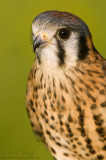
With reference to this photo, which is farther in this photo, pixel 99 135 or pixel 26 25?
pixel 26 25

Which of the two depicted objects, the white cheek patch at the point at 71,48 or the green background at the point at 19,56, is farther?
the green background at the point at 19,56

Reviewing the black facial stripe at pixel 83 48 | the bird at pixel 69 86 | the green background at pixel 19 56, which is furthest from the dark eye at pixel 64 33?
the green background at pixel 19 56

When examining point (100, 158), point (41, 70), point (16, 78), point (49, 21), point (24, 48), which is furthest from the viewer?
point (24, 48)

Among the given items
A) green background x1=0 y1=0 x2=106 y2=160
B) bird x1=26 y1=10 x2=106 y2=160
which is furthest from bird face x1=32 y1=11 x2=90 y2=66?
green background x1=0 y1=0 x2=106 y2=160

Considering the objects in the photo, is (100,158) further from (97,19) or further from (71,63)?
(97,19)

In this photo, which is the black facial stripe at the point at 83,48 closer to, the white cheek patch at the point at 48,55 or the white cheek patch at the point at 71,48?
the white cheek patch at the point at 71,48

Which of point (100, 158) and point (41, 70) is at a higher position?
point (41, 70)

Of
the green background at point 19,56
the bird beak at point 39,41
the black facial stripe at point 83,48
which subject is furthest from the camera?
the green background at point 19,56

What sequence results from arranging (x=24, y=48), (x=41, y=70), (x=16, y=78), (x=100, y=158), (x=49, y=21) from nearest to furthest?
(x=49, y=21), (x=41, y=70), (x=100, y=158), (x=16, y=78), (x=24, y=48)

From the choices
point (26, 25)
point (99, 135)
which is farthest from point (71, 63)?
point (26, 25)
